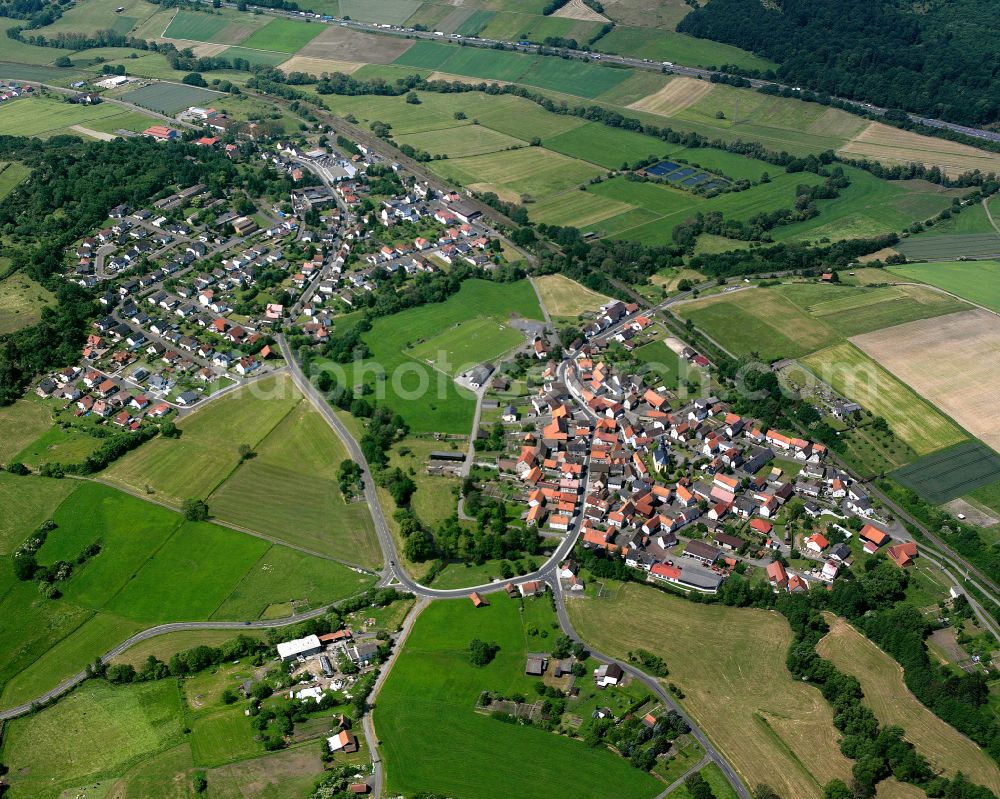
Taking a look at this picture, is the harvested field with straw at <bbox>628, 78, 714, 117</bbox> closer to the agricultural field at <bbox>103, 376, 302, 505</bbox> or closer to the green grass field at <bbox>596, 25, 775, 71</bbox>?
the green grass field at <bbox>596, 25, 775, 71</bbox>

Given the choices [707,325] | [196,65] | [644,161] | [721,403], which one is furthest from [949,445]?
[196,65]

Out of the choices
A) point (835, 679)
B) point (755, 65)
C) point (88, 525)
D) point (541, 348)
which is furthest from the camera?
point (755, 65)

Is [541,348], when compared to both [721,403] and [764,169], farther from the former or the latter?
[764,169]

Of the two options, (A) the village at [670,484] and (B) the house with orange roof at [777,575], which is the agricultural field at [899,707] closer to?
(B) the house with orange roof at [777,575]

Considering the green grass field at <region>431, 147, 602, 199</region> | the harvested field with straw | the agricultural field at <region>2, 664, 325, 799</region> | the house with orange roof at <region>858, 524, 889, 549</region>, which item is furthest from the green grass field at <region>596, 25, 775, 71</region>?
the agricultural field at <region>2, 664, 325, 799</region>

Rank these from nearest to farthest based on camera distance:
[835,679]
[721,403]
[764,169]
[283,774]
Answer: [283,774], [835,679], [721,403], [764,169]

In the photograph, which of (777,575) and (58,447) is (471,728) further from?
(58,447)

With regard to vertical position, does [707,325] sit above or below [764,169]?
below
